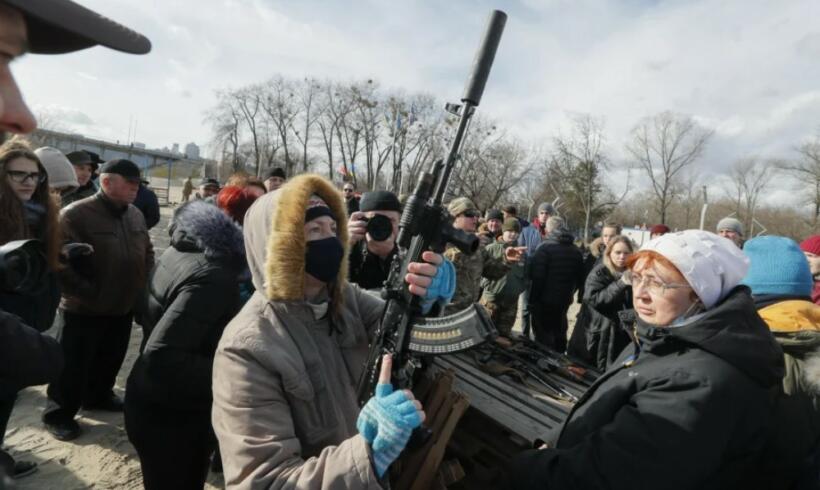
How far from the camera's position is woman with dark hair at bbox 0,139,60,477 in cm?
279

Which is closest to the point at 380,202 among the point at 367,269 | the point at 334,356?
the point at 367,269

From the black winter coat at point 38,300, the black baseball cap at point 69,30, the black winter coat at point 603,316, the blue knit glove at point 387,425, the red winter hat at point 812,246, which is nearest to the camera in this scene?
the black baseball cap at point 69,30

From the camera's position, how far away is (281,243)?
5.77 feet

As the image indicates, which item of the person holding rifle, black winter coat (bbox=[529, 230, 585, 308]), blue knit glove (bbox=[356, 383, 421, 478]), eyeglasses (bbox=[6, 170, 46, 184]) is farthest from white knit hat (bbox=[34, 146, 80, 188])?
black winter coat (bbox=[529, 230, 585, 308])

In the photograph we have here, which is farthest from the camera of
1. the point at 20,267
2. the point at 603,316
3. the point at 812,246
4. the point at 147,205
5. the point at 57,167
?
the point at 147,205

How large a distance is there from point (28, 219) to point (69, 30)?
9.05 ft

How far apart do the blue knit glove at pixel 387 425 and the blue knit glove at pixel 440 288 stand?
0.55m

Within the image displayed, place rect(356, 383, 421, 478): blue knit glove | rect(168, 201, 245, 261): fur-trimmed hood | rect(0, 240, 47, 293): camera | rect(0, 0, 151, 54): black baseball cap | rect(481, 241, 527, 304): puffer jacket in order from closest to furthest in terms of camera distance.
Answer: rect(0, 0, 151, 54): black baseball cap, rect(356, 383, 421, 478): blue knit glove, rect(0, 240, 47, 293): camera, rect(168, 201, 245, 261): fur-trimmed hood, rect(481, 241, 527, 304): puffer jacket

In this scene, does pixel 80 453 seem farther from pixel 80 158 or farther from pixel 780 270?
pixel 780 270

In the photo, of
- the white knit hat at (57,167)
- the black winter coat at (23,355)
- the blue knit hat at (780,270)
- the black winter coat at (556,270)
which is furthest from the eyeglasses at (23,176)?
the black winter coat at (556,270)

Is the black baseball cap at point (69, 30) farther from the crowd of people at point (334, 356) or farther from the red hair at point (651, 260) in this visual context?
the red hair at point (651, 260)

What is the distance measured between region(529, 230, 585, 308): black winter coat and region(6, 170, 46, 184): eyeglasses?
5.56 metres

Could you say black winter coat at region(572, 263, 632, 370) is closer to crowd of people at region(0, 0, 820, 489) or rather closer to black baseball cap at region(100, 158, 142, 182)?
crowd of people at region(0, 0, 820, 489)

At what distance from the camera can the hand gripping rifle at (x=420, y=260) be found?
1.78 metres
